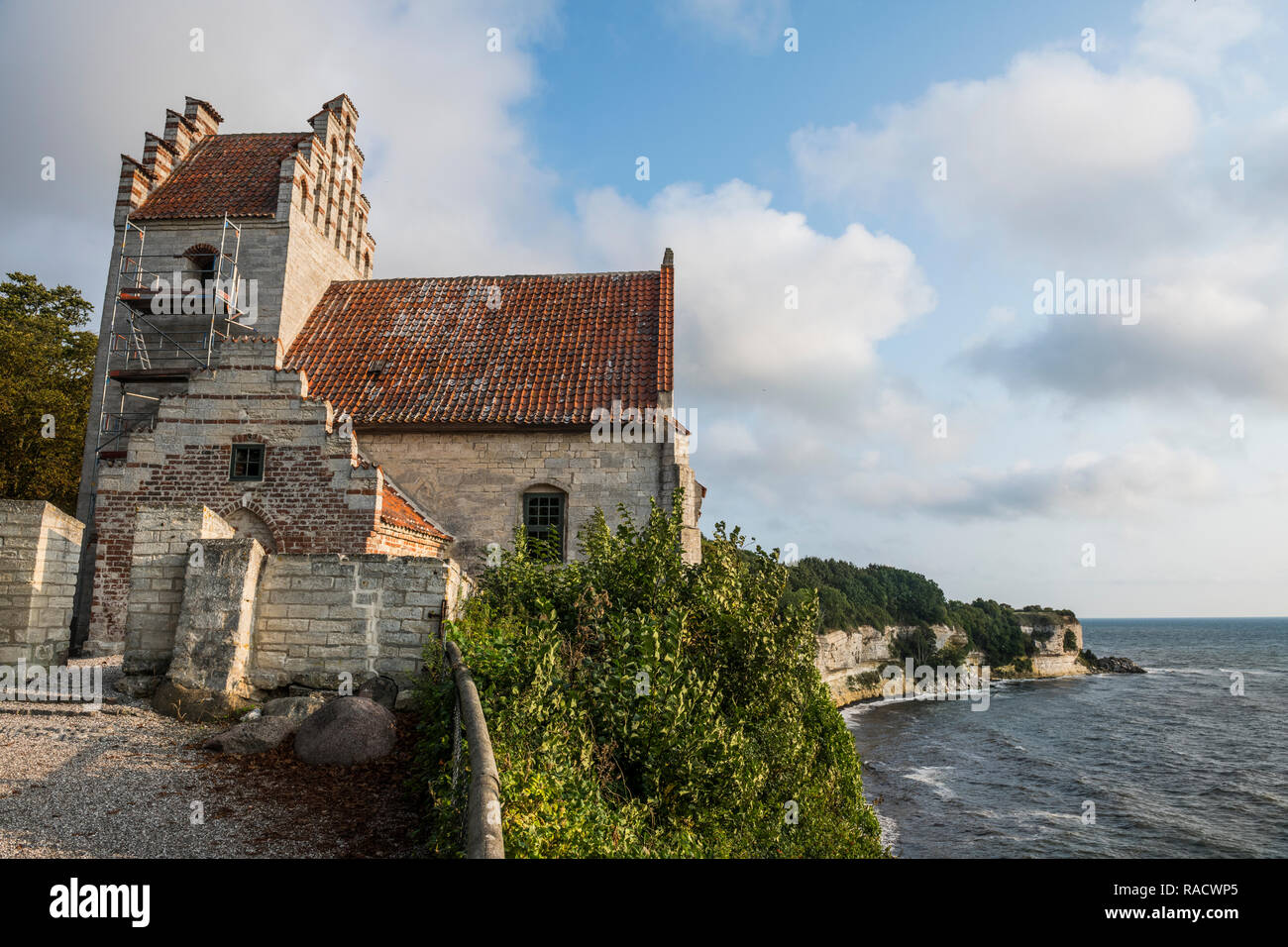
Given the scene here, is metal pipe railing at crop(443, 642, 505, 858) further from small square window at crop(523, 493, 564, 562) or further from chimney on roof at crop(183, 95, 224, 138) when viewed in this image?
chimney on roof at crop(183, 95, 224, 138)

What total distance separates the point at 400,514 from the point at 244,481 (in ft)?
9.63

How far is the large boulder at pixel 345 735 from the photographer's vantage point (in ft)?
25.1

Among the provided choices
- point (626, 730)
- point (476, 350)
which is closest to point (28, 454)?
point (476, 350)

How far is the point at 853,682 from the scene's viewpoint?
57781 mm

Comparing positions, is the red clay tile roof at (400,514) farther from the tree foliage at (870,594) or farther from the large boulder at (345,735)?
the tree foliage at (870,594)

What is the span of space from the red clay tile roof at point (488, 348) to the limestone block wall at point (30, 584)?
6.96m

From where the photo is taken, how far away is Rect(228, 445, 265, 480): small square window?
1391 centimetres

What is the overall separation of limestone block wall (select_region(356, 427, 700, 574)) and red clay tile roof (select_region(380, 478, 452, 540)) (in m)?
0.42

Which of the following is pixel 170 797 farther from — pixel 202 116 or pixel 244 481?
pixel 202 116

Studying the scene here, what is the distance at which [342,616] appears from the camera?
9.81 metres

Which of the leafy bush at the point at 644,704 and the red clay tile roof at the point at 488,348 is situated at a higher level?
the red clay tile roof at the point at 488,348

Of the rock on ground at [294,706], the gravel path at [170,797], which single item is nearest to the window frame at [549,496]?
the rock on ground at [294,706]
